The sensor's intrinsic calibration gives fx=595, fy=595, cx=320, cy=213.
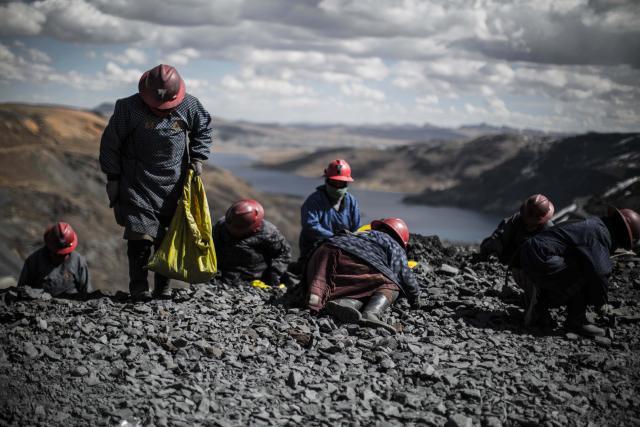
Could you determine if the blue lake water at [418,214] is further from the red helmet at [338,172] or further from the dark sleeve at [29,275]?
the dark sleeve at [29,275]

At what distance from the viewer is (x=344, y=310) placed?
6094 mm

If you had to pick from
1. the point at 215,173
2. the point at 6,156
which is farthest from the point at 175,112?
the point at 215,173

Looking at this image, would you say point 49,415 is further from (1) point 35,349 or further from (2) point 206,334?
(2) point 206,334

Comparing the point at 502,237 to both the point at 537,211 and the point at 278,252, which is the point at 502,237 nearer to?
the point at 537,211

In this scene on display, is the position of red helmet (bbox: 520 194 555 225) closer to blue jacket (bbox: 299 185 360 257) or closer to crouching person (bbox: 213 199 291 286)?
blue jacket (bbox: 299 185 360 257)

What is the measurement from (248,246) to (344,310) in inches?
94.5

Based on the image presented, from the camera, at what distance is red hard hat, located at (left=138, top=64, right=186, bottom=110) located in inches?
224

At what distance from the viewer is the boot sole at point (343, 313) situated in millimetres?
6059

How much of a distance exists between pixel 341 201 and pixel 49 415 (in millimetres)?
4791

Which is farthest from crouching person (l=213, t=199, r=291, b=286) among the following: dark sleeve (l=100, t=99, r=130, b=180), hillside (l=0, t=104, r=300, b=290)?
hillside (l=0, t=104, r=300, b=290)

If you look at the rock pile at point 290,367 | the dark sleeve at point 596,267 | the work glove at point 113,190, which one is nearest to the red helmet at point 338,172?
the rock pile at point 290,367

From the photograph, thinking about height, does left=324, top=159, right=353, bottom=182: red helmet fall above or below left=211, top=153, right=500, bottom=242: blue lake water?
above

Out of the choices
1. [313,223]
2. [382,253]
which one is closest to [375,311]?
[382,253]

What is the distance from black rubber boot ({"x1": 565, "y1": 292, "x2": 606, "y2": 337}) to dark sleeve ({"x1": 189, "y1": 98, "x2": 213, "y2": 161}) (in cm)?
413
